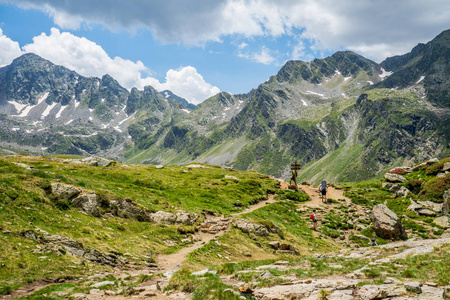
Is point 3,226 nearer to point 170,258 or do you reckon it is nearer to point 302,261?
point 170,258

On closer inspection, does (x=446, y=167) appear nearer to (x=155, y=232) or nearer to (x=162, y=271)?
(x=155, y=232)

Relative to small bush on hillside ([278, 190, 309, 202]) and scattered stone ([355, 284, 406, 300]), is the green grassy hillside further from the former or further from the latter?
scattered stone ([355, 284, 406, 300])

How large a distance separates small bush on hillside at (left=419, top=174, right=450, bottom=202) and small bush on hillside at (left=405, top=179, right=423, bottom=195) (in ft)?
15.4

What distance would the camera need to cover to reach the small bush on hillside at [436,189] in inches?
2001

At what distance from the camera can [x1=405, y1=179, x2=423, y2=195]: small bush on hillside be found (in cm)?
6006

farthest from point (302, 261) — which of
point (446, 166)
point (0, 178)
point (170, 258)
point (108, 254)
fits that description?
point (446, 166)

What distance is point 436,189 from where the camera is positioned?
52.3 meters

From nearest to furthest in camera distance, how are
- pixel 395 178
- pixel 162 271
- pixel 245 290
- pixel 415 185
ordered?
pixel 245 290 → pixel 162 271 → pixel 415 185 → pixel 395 178

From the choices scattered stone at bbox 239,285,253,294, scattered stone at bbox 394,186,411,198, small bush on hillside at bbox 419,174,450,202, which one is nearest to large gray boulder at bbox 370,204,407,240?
small bush on hillside at bbox 419,174,450,202

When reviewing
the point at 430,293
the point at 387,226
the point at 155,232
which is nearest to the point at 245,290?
the point at 430,293

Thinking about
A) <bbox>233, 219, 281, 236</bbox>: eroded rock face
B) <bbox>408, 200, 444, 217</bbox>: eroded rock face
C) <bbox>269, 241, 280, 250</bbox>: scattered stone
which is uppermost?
<bbox>408, 200, 444, 217</bbox>: eroded rock face

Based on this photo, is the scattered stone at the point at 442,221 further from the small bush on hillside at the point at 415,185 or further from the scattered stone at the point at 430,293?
the scattered stone at the point at 430,293

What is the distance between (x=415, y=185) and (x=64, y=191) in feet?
250

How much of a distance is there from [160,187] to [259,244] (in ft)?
101
